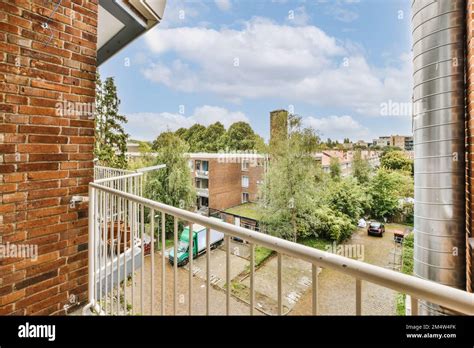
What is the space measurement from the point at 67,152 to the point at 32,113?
12.5 inches

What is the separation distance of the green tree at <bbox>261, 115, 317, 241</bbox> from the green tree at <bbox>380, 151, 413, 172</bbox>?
26.6 ft

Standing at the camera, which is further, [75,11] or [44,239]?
[75,11]

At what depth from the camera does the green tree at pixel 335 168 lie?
15.6m

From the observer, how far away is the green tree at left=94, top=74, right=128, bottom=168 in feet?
39.8

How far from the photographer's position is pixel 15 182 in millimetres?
1518

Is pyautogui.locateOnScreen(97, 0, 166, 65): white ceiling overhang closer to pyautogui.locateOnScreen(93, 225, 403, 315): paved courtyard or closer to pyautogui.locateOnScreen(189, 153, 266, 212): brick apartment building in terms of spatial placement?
pyautogui.locateOnScreen(93, 225, 403, 315): paved courtyard

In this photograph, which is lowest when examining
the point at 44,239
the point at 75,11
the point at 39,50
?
the point at 44,239

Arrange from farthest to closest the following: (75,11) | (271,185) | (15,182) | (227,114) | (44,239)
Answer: (227,114) < (271,185) < (75,11) < (44,239) < (15,182)

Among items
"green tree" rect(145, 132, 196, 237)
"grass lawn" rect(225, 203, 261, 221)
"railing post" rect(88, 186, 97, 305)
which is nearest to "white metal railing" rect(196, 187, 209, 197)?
"grass lawn" rect(225, 203, 261, 221)

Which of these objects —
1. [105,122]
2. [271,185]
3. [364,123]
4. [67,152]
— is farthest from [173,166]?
[364,123]

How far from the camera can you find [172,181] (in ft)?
42.2

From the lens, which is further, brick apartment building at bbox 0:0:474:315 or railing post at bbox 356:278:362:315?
brick apartment building at bbox 0:0:474:315

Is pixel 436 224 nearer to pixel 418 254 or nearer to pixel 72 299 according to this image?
pixel 418 254

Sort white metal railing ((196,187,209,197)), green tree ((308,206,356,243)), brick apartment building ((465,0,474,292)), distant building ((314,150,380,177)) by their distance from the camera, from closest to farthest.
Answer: brick apartment building ((465,0,474,292)) → green tree ((308,206,356,243)) → distant building ((314,150,380,177)) → white metal railing ((196,187,209,197))
